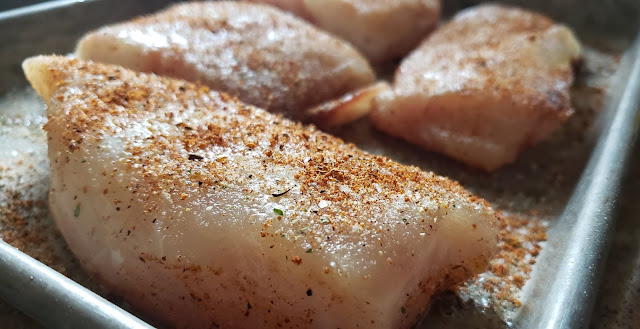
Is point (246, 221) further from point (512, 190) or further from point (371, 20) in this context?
point (371, 20)

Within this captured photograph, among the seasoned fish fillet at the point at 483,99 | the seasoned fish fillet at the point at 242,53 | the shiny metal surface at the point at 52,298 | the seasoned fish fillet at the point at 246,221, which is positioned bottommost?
the shiny metal surface at the point at 52,298

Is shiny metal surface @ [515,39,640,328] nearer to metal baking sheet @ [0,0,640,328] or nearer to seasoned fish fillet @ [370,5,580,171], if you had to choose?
metal baking sheet @ [0,0,640,328]

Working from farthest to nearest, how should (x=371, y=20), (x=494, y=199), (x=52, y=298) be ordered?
1. (x=371, y=20)
2. (x=494, y=199)
3. (x=52, y=298)

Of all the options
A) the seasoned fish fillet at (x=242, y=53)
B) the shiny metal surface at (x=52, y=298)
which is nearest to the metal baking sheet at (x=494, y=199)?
the shiny metal surface at (x=52, y=298)

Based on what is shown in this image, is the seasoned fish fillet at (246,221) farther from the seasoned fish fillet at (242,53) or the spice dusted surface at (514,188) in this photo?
the seasoned fish fillet at (242,53)

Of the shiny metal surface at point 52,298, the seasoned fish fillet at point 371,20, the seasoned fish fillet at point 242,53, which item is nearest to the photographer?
the shiny metal surface at point 52,298

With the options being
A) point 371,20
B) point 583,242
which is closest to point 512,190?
point 583,242

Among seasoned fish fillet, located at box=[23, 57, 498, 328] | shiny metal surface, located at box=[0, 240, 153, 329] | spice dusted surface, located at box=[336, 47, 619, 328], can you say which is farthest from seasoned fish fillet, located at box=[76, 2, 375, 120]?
shiny metal surface, located at box=[0, 240, 153, 329]
